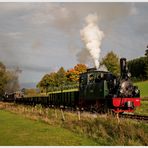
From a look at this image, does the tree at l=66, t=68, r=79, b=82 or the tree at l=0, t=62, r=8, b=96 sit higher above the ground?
the tree at l=66, t=68, r=79, b=82

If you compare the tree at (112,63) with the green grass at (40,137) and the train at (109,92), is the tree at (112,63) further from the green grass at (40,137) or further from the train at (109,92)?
the green grass at (40,137)

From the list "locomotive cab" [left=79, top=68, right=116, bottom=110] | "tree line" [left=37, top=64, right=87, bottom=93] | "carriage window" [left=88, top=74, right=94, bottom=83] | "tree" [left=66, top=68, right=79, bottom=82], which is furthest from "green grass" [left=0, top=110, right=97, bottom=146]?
"tree" [left=66, top=68, right=79, bottom=82]

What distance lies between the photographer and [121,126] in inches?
664

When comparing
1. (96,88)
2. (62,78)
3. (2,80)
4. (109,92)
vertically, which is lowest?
(109,92)

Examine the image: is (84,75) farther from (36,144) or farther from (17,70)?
(17,70)

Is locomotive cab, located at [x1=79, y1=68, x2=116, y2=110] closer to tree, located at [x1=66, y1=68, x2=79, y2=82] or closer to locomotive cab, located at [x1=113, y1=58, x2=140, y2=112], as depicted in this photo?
locomotive cab, located at [x1=113, y1=58, x2=140, y2=112]

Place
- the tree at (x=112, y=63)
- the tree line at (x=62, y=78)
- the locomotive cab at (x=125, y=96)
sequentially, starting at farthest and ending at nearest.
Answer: the tree line at (x=62, y=78), the tree at (x=112, y=63), the locomotive cab at (x=125, y=96)

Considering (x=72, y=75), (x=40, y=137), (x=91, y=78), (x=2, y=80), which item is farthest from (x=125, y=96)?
(x=72, y=75)

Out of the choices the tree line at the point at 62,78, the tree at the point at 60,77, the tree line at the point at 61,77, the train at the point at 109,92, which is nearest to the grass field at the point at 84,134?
the train at the point at 109,92

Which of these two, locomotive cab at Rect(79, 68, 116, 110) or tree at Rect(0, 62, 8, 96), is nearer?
locomotive cab at Rect(79, 68, 116, 110)

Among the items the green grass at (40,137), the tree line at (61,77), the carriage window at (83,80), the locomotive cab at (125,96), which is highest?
the tree line at (61,77)

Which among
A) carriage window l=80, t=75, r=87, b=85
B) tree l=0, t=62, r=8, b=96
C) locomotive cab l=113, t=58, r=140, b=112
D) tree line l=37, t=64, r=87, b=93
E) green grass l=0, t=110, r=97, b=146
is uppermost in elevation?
tree line l=37, t=64, r=87, b=93

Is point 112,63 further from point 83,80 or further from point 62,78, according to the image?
point 83,80

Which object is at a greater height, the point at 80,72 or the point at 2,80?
the point at 80,72
